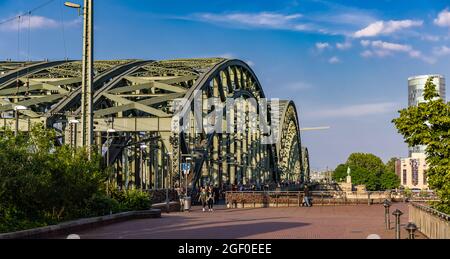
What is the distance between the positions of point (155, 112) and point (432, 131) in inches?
1157

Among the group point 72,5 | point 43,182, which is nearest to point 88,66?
point 72,5

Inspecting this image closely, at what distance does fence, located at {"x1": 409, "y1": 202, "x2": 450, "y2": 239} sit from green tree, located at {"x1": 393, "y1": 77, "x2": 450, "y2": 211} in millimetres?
742

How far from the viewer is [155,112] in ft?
158

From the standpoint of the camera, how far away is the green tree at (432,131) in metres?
20.6

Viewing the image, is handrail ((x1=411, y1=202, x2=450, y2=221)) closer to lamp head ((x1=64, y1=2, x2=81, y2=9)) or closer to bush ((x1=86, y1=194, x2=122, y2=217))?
bush ((x1=86, y1=194, x2=122, y2=217))

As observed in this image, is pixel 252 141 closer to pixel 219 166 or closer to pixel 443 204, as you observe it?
pixel 219 166

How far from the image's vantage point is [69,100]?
5153 centimetres

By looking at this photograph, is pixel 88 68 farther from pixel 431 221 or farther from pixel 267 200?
pixel 267 200

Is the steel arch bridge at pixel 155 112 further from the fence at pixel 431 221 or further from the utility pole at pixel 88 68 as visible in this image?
the fence at pixel 431 221

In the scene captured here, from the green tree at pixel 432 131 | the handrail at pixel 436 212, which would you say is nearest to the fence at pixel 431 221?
the handrail at pixel 436 212

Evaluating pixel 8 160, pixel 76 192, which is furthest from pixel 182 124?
pixel 8 160

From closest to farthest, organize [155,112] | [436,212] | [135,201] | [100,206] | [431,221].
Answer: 1. [436,212]
2. [431,221]
3. [100,206]
4. [135,201]
5. [155,112]

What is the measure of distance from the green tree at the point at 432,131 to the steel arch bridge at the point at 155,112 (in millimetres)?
20352
